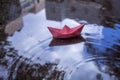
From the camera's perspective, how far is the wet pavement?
7.57ft

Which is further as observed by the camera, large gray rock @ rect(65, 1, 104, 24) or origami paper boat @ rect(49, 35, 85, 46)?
large gray rock @ rect(65, 1, 104, 24)

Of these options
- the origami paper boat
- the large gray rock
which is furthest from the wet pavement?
the large gray rock

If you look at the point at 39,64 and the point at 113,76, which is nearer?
the point at 113,76

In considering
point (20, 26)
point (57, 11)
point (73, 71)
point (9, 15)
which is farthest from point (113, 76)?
point (9, 15)

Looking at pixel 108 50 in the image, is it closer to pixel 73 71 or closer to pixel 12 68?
pixel 73 71

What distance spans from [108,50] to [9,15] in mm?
1732

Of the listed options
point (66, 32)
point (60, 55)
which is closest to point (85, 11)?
point (66, 32)

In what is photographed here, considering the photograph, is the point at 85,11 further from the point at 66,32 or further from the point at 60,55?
the point at 60,55

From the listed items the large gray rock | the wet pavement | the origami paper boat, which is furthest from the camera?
the large gray rock

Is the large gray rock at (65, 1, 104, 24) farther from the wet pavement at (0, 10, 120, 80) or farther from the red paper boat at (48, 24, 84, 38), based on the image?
the red paper boat at (48, 24, 84, 38)

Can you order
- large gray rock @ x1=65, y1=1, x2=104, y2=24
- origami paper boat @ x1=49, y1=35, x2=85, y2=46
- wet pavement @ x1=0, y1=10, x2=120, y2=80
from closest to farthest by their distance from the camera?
1. wet pavement @ x1=0, y1=10, x2=120, y2=80
2. origami paper boat @ x1=49, y1=35, x2=85, y2=46
3. large gray rock @ x1=65, y1=1, x2=104, y2=24

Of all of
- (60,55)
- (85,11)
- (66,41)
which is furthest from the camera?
(85,11)

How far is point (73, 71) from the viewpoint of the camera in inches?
91.7

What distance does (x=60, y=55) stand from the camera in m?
2.62
